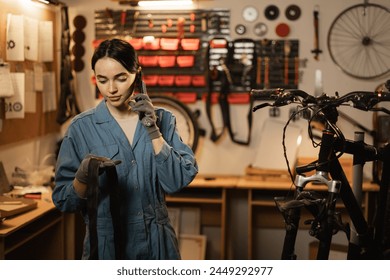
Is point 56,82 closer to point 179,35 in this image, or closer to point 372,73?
point 179,35

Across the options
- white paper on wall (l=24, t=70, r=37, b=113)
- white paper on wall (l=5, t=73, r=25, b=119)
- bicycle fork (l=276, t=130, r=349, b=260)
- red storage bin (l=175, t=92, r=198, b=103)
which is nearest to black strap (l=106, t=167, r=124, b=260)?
bicycle fork (l=276, t=130, r=349, b=260)

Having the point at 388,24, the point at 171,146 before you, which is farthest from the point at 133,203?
the point at 388,24

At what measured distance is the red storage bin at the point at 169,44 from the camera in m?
3.50

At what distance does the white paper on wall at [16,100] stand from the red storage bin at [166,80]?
94cm

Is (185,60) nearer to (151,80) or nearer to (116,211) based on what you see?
(151,80)

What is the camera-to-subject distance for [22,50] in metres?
2.88

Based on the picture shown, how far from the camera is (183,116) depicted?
349cm

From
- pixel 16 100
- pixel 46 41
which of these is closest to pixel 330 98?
pixel 16 100

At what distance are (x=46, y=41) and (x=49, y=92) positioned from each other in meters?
0.30

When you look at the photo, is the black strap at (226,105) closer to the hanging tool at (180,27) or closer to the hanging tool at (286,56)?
the hanging tool at (286,56)

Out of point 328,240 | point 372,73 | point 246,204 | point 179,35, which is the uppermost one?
point 179,35

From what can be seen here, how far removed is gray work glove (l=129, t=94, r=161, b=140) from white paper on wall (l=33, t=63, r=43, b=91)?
1.77 metres

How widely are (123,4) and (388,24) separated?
1.52m
